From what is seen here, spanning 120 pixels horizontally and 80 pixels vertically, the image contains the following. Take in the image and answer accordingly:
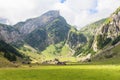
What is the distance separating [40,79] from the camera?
80438 millimetres

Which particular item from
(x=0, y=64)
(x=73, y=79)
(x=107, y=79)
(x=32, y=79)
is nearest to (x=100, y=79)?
(x=107, y=79)

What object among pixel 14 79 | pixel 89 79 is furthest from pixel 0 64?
pixel 89 79

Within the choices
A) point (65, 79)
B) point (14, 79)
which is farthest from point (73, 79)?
point (14, 79)

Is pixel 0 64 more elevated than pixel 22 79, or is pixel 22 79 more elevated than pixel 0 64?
pixel 0 64

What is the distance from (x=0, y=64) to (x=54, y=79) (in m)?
92.2

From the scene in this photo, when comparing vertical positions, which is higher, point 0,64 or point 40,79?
point 0,64

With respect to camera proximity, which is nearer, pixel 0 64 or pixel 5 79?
pixel 5 79

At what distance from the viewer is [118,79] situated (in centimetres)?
7700

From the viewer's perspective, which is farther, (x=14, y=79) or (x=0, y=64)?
(x=0, y=64)

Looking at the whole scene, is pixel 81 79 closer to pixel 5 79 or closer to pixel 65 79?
pixel 65 79

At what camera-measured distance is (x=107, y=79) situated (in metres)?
78.1

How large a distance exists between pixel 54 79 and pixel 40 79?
4.56 meters

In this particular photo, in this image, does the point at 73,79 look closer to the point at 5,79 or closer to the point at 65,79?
the point at 65,79

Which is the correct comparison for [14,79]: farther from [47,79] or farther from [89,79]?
[89,79]
